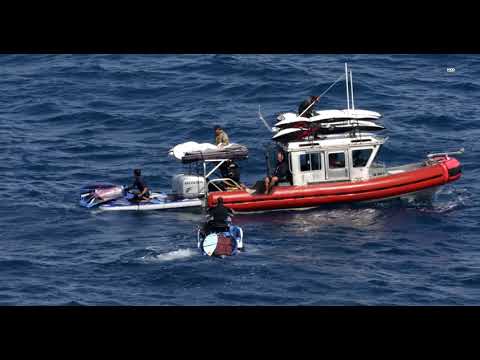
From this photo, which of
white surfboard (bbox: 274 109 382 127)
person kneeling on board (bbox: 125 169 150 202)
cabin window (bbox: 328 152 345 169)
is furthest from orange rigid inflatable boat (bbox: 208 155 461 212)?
person kneeling on board (bbox: 125 169 150 202)

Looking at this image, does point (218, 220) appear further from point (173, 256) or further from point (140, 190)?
point (140, 190)

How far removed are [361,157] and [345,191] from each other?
1266mm

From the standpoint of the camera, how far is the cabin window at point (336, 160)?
2906cm

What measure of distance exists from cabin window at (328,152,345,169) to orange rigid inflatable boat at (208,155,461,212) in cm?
55

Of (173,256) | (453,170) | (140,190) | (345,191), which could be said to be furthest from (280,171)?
(173,256)

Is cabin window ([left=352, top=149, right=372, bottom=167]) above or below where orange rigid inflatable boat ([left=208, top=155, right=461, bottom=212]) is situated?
above

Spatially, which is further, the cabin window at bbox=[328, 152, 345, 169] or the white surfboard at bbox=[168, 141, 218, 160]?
the cabin window at bbox=[328, 152, 345, 169]

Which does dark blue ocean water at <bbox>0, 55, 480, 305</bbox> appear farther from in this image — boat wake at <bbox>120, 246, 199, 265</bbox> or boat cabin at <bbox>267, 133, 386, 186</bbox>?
boat cabin at <bbox>267, 133, 386, 186</bbox>

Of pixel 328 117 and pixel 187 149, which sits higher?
pixel 328 117

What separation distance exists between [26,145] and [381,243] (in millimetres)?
14552

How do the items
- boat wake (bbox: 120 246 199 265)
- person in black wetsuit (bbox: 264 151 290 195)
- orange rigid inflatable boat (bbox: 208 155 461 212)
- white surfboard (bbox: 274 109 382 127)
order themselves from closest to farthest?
1. boat wake (bbox: 120 246 199 265)
2. orange rigid inflatable boat (bbox: 208 155 461 212)
3. person in black wetsuit (bbox: 264 151 290 195)
4. white surfboard (bbox: 274 109 382 127)

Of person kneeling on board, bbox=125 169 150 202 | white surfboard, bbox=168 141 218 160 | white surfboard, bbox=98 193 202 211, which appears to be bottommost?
white surfboard, bbox=98 193 202 211

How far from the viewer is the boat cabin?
28.9 meters

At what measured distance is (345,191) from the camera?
1129 inches
